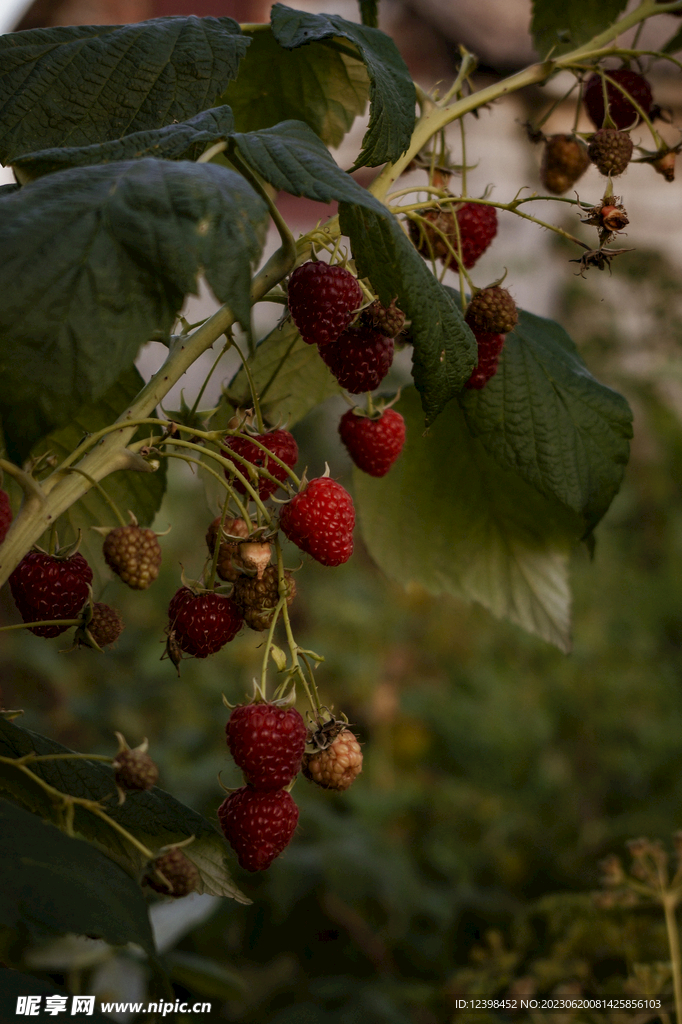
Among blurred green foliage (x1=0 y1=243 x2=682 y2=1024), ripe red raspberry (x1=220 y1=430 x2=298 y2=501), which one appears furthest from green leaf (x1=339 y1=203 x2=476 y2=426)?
blurred green foliage (x1=0 y1=243 x2=682 y2=1024)

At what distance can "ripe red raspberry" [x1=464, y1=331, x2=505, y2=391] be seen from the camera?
1.91 ft

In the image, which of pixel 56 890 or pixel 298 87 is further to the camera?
pixel 298 87

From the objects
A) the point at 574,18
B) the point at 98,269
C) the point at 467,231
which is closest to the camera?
the point at 98,269

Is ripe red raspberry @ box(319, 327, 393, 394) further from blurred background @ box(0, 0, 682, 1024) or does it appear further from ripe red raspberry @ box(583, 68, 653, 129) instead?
ripe red raspberry @ box(583, 68, 653, 129)

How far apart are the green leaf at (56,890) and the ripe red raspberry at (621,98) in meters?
0.66

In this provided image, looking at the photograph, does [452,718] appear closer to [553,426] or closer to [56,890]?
[553,426]

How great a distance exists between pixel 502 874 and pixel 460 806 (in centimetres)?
26

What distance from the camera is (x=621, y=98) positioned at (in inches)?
27.8

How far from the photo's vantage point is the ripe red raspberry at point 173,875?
0.42m

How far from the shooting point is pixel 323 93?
69cm

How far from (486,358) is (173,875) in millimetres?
386

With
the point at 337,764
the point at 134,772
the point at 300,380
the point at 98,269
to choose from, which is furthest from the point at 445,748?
the point at 98,269

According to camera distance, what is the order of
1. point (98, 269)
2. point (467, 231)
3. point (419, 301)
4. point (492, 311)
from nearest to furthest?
1. point (98, 269)
2. point (419, 301)
3. point (492, 311)
4. point (467, 231)

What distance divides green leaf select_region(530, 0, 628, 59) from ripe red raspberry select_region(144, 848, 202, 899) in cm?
72
